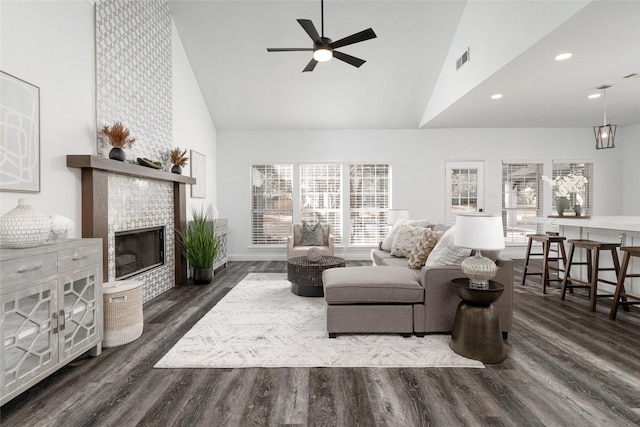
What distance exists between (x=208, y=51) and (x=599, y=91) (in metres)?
5.88

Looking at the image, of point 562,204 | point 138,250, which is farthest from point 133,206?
point 562,204

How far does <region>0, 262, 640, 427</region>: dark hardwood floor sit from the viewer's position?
1789 mm

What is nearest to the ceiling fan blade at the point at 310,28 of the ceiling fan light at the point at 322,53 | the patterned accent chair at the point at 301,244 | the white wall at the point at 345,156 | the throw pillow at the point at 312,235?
the ceiling fan light at the point at 322,53

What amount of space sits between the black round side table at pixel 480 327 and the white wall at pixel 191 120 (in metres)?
4.43

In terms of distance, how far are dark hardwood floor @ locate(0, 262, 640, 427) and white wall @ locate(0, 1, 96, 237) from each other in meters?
1.39

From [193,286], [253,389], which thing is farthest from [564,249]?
[193,286]

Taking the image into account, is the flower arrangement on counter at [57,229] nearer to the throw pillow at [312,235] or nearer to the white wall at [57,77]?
the white wall at [57,77]

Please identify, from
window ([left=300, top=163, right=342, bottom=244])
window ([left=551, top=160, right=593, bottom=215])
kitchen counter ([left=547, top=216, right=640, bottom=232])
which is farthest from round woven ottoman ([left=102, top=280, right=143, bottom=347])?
window ([left=551, top=160, right=593, bottom=215])

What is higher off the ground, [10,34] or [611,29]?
[611,29]

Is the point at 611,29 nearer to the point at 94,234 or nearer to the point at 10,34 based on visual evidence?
the point at 10,34

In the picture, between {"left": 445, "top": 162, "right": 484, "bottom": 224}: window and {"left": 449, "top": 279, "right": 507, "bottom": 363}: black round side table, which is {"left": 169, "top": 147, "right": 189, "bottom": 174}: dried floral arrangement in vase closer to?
{"left": 449, "top": 279, "right": 507, "bottom": 363}: black round side table

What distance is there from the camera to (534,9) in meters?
2.97

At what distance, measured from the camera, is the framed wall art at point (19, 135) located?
7.21 feet

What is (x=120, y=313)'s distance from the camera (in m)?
2.69
